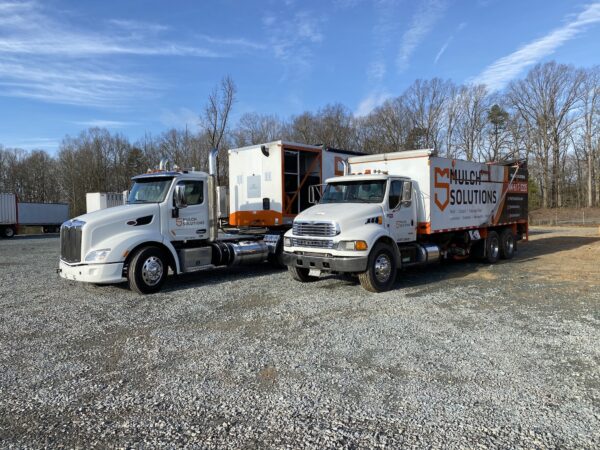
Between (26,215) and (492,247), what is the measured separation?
3855 centimetres

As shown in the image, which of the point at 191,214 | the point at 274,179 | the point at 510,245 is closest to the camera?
the point at 191,214

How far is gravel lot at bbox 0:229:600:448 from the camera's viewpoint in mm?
3562

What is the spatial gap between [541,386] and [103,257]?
7.73 metres

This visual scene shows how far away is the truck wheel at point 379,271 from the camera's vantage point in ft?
29.1

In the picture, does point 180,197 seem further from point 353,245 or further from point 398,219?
point 398,219

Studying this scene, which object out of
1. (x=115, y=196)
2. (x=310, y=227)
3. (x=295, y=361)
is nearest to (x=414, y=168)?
(x=310, y=227)

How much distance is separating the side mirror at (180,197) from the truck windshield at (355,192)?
3.26 metres

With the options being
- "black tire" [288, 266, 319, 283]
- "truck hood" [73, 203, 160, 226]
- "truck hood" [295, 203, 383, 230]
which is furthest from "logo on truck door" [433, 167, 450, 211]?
"truck hood" [73, 203, 160, 226]

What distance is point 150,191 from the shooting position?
10188mm

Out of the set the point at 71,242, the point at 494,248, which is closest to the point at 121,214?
the point at 71,242

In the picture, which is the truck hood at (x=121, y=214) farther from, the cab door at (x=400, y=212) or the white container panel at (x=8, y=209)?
the white container panel at (x=8, y=209)

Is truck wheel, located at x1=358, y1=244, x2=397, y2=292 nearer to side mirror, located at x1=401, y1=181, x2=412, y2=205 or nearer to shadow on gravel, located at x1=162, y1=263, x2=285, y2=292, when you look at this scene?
side mirror, located at x1=401, y1=181, x2=412, y2=205

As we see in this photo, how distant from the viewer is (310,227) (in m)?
9.30

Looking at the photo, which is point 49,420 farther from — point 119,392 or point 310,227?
point 310,227
